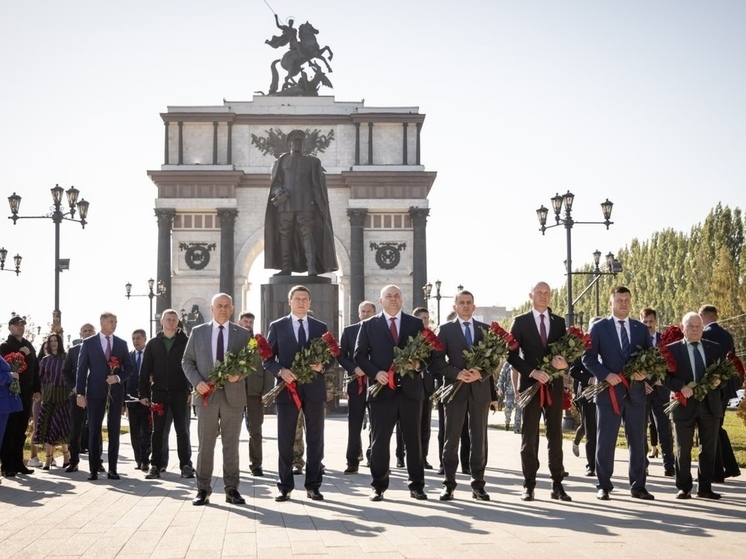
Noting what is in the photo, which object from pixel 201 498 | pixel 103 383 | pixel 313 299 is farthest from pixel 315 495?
pixel 313 299

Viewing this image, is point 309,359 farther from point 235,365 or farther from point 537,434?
point 537,434

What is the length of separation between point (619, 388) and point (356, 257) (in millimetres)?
50988

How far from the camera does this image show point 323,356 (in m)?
10.7

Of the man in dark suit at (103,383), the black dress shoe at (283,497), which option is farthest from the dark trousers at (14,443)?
the black dress shoe at (283,497)

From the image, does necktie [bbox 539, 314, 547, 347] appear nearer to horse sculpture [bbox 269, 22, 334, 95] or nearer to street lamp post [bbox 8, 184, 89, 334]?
street lamp post [bbox 8, 184, 89, 334]

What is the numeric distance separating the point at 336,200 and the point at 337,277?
493 centimetres

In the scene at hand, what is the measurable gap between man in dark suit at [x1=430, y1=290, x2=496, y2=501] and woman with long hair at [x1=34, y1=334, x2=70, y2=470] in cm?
685

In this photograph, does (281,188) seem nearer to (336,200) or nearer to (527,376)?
(527,376)

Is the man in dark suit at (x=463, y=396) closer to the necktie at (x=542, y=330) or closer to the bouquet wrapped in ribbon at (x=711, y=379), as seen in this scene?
the necktie at (x=542, y=330)

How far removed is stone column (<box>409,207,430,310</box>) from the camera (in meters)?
61.4

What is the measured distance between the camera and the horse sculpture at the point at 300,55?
6481 cm

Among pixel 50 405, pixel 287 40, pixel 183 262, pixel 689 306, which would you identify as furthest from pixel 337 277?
pixel 50 405

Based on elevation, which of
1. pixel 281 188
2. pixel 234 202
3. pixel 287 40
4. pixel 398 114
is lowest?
pixel 281 188

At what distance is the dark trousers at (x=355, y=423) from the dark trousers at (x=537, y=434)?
11.4 ft
